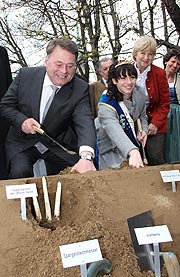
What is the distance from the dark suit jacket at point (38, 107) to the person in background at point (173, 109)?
5.02ft

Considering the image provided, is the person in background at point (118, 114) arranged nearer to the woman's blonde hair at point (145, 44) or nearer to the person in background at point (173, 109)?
the woman's blonde hair at point (145, 44)

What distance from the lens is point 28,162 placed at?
2.88 metres

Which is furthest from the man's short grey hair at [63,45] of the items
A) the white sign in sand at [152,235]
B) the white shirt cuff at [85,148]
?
the white sign in sand at [152,235]

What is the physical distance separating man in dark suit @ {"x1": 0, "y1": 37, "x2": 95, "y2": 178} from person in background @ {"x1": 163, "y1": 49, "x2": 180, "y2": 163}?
153 centimetres

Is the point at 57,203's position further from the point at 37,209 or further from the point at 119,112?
the point at 119,112

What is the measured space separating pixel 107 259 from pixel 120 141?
1.05 m

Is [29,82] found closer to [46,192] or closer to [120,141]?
[120,141]

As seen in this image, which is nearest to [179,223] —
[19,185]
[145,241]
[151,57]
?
[145,241]

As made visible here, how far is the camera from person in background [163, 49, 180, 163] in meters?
4.17

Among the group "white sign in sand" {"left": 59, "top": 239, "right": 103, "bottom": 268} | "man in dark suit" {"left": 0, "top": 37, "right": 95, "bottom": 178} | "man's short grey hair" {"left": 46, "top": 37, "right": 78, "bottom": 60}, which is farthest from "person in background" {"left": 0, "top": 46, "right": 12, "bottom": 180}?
"white sign in sand" {"left": 59, "top": 239, "right": 103, "bottom": 268}

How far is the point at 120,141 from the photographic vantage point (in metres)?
2.77

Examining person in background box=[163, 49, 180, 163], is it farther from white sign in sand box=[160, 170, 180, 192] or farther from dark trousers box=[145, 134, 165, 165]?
white sign in sand box=[160, 170, 180, 192]

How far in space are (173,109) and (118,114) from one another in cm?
150

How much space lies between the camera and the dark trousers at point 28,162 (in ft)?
9.34
